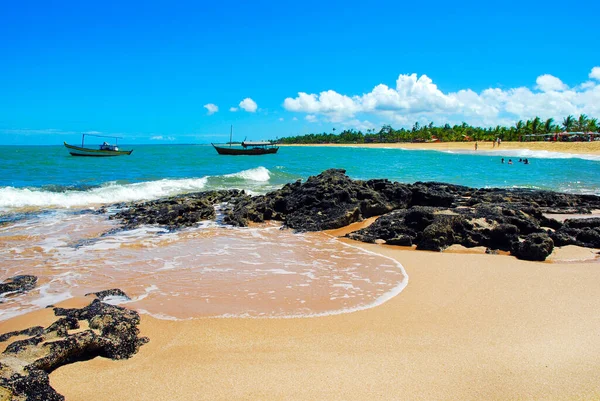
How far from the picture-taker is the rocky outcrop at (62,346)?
118 inches

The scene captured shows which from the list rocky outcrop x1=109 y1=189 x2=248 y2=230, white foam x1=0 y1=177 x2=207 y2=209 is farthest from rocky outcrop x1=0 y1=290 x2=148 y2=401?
white foam x1=0 y1=177 x2=207 y2=209

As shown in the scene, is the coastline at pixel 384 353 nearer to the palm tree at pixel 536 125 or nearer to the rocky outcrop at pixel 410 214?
the rocky outcrop at pixel 410 214

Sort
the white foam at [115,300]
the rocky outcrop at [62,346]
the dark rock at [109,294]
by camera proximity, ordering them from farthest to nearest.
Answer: the dark rock at [109,294] → the white foam at [115,300] → the rocky outcrop at [62,346]

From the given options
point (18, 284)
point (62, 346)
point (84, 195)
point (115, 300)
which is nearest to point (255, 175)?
point (84, 195)

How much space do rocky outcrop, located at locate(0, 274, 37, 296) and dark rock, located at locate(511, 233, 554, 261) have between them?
871 cm

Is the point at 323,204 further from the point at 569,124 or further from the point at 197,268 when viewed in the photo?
the point at 569,124

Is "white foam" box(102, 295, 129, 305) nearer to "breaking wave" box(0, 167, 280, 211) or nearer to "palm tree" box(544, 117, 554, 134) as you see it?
"breaking wave" box(0, 167, 280, 211)

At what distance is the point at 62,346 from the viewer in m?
3.60

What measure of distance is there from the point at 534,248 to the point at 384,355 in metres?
5.29

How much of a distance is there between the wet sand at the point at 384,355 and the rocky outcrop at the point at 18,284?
1248 mm

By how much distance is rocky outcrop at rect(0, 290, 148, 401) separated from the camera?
2.99m

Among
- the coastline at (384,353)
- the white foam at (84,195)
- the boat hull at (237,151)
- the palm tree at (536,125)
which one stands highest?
the palm tree at (536,125)

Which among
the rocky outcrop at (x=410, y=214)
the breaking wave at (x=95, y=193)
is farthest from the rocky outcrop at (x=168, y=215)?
the breaking wave at (x=95, y=193)

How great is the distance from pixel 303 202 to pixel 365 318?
25.2 feet
